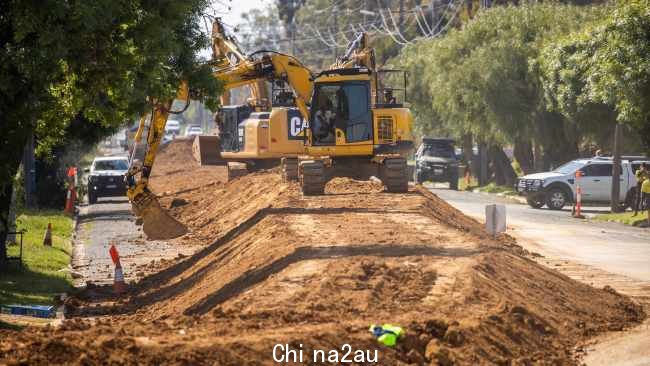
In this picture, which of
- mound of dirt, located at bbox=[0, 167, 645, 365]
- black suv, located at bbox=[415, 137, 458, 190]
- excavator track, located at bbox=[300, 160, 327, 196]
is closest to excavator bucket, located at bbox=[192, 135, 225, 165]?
black suv, located at bbox=[415, 137, 458, 190]

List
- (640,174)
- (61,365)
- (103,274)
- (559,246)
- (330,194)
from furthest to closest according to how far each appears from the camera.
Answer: (640,174) < (330,194) < (559,246) < (103,274) < (61,365)

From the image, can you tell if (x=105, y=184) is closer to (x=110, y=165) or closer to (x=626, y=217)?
(x=110, y=165)

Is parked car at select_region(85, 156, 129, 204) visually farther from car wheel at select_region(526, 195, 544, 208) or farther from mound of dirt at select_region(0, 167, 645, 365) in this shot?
mound of dirt at select_region(0, 167, 645, 365)

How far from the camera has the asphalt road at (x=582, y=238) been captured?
25.4 m

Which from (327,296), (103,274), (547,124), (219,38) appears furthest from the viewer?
(547,124)

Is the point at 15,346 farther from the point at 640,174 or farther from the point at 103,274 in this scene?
the point at 640,174

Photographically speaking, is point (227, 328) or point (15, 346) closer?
point (15, 346)

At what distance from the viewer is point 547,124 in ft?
167

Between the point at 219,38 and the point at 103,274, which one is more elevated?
the point at 219,38

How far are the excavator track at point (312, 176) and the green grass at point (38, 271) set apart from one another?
5.81 m

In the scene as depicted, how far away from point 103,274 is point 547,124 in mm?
29868

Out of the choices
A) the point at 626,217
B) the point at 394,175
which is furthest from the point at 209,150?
the point at 394,175

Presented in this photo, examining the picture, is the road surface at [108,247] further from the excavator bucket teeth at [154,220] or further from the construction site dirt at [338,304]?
the construction site dirt at [338,304]

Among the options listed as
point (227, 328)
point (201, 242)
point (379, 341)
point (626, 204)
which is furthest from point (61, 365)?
point (626, 204)
